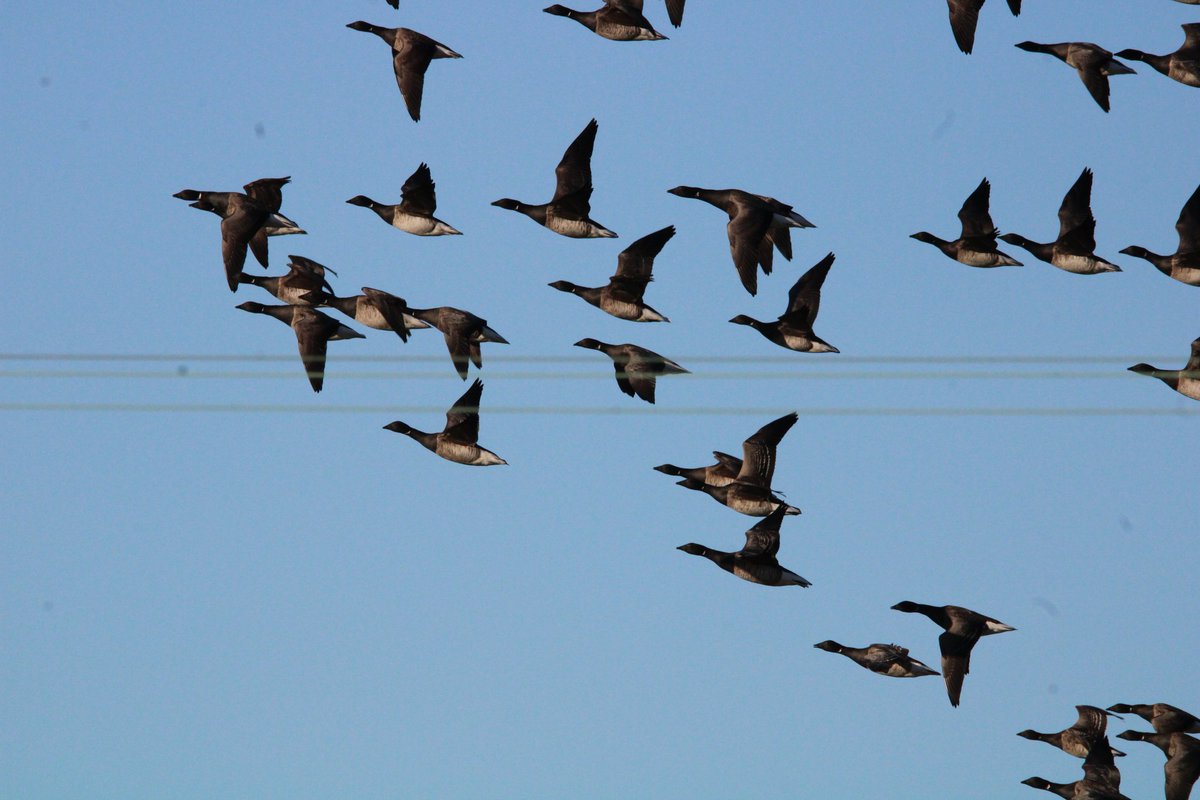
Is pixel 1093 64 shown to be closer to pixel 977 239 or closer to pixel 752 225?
pixel 977 239

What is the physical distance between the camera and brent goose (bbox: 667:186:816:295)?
132 ft

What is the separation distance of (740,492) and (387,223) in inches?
373

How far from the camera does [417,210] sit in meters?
42.8

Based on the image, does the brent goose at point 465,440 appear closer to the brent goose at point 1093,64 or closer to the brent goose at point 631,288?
the brent goose at point 631,288

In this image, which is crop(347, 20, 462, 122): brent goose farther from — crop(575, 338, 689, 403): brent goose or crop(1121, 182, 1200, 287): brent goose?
crop(1121, 182, 1200, 287): brent goose

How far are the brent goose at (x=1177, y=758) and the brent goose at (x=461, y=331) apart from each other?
54.4 ft

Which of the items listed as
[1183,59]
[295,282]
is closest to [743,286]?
[295,282]

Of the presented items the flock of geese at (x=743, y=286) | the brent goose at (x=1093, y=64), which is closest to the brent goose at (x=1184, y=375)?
the flock of geese at (x=743, y=286)

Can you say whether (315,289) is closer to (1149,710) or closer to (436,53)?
(436,53)

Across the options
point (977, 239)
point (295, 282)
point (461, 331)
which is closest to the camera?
point (461, 331)

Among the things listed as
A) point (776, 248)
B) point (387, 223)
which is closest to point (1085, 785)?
point (776, 248)

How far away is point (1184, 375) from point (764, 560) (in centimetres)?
928

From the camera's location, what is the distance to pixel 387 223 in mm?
43000

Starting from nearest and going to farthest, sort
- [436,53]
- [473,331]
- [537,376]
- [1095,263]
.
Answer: [537,376] → [473,331] → [436,53] → [1095,263]
